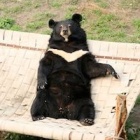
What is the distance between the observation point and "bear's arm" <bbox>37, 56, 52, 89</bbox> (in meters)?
4.77

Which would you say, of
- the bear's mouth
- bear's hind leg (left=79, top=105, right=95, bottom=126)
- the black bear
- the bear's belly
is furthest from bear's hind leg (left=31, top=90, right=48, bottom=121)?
the bear's mouth

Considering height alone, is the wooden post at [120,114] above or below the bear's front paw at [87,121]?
above

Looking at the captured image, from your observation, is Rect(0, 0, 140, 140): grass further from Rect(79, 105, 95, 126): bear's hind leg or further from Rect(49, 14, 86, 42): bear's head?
Rect(79, 105, 95, 126): bear's hind leg

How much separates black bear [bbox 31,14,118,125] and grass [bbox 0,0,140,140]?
2278 millimetres

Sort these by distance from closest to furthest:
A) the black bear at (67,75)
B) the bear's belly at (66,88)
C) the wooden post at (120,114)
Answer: the wooden post at (120,114), the black bear at (67,75), the bear's belly at (66,88)

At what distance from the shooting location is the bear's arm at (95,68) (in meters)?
5.03

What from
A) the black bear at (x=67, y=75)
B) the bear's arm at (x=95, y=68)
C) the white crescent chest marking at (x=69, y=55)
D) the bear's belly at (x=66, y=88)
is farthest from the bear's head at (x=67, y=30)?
the bear's belly at (x=66, y=88)

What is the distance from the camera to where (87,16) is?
26.3 ft

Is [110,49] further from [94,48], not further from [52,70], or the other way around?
[52,70]

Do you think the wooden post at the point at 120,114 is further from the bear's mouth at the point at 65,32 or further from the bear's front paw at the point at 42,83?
the bear's mouth at the point at 65,32

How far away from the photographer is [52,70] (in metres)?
4.99

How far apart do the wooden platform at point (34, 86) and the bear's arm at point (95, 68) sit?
8 centimetres

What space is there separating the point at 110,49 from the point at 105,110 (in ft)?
3.17

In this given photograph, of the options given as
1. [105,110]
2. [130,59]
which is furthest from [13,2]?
[105,110]
